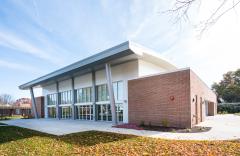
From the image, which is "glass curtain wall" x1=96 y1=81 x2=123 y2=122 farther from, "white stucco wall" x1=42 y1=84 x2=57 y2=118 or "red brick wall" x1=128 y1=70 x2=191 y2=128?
"white stucco wall" x1=42 y1=84 x2=57 y2=118

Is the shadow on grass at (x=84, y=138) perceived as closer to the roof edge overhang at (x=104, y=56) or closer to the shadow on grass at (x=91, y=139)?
the shadow on grass at (x=91, y=139)

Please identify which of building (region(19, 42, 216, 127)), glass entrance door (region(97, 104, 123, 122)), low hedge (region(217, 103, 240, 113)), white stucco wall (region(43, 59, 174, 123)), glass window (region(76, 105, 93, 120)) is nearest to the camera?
building (region(19, 42, 216, 127))

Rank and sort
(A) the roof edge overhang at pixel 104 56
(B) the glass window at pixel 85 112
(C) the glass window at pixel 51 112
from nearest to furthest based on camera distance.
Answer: (A) the roof edge overhang at pixel 104 56 → (B) the glass window at pixel 85 112 → (C) the glass window at pixel 51 112

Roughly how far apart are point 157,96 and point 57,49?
42.7ft

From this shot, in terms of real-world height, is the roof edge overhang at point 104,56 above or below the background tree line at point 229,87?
above

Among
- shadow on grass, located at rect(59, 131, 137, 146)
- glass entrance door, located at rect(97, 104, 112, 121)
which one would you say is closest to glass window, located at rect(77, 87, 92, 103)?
glass entrance door, located at rect(97, 104, 112, 121)

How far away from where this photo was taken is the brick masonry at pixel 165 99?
16.5 metres

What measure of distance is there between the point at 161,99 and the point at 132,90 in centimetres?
381

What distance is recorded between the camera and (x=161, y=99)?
18062mm

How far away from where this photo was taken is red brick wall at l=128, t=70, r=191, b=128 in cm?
1656

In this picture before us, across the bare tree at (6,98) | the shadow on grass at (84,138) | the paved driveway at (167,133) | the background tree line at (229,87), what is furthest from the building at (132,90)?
the bare tree at (6,98)

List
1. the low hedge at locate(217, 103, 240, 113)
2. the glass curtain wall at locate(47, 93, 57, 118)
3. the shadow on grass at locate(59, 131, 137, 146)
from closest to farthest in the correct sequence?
1. the shadow on grass at locate(59, 131, 137, 146)
2. the glass curtain wall at locate(47, 93, 57, 118)
3. the low hedge at locate(217, 103, 240, 113)

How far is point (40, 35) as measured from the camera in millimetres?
19406

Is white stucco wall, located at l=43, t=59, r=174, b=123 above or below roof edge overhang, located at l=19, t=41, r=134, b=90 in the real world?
below
